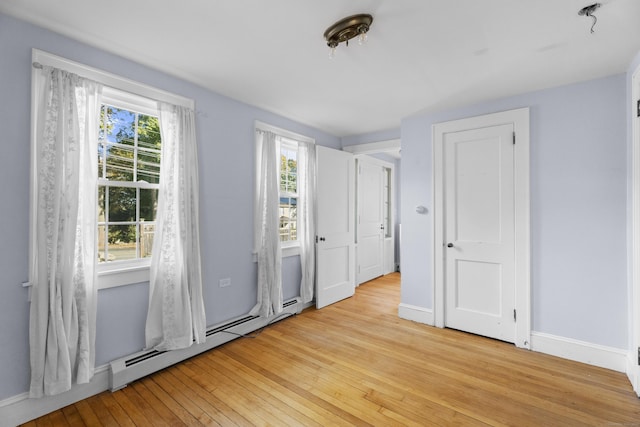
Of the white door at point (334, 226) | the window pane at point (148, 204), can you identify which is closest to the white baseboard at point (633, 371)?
the white door at point (334, 226)

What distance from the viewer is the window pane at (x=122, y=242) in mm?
2367

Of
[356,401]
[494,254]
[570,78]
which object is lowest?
[356,401]

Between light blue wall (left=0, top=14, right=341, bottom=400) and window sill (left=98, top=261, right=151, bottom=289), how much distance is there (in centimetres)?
7

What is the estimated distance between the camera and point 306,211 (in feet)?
13.0

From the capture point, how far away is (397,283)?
544cm

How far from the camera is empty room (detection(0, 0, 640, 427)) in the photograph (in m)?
1.86

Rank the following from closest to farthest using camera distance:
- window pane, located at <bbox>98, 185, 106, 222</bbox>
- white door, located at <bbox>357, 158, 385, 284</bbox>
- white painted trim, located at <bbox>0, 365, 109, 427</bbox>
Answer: white painted trim, located at <bbox>0, 365, 109, 427</bbox> < window pane, located at <bbox>98, 185, 106, 222</bbox> < white door, located at <bbox>357, 158, 385, 284</bbox>

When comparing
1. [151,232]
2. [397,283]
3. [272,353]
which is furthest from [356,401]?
[397,283]

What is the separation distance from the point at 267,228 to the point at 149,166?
1386mm

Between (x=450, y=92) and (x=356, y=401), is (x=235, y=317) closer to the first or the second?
(x=356, y=401)

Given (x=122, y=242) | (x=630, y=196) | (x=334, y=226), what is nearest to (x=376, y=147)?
(x=334, y=226)

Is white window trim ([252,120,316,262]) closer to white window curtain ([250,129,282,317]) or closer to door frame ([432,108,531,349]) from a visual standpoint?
white window curtain ([250,129,282,317])

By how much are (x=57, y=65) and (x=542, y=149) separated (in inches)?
161

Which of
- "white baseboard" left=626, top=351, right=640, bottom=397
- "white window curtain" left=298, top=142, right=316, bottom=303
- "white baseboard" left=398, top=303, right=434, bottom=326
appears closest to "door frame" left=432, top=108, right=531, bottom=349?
"white baseboard" left=626, top=351, right=640, bottom=397
